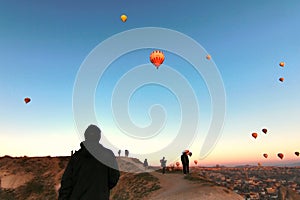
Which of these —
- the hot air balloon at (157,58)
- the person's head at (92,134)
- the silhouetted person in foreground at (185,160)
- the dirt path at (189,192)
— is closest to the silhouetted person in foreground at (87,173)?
the person's head at (92,134)

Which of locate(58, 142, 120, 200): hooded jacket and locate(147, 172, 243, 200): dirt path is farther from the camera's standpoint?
locate(147, 172, 243, 200): dirt path

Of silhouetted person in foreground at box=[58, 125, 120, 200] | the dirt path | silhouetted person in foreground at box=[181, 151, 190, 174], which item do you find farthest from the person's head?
silhouetted person in foreground at box=[181, 151, 190, 174]

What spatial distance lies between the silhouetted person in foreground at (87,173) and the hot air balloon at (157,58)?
36.5 m

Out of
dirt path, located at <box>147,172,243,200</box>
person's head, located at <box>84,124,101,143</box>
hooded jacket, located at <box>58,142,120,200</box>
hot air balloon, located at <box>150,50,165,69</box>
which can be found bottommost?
dirt path, located at <box>147,172,243,200</box>

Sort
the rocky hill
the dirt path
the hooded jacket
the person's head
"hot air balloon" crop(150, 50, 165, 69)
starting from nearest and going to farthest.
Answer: the hooded jacket, the person's head, the dirt path, the rocky hill, "hot air balloon" crop(150, 50, 165, 69)

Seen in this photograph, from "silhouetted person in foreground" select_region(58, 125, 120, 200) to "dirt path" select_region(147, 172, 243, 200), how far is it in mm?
18030

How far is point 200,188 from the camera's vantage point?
23453mm

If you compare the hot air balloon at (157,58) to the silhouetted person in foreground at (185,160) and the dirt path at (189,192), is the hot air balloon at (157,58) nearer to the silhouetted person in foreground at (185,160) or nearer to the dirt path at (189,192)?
the silhouetted person in foreground at (185,160)

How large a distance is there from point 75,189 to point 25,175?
4948 cm

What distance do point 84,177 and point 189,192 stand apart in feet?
63.2

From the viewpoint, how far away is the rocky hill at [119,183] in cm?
2364

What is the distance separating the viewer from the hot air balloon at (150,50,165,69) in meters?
41.5

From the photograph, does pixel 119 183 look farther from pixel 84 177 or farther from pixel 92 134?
pixel 92 134

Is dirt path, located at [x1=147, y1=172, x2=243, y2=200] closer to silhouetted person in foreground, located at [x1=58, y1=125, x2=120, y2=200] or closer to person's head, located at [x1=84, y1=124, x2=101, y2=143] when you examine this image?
silhouetted person in foreground, located at [x1=58, y1=125, x2=120, y2=200]
